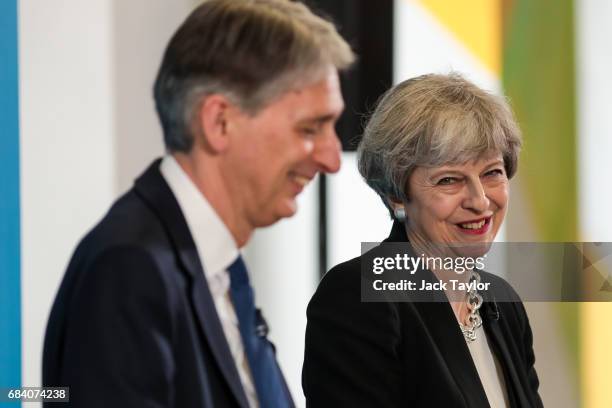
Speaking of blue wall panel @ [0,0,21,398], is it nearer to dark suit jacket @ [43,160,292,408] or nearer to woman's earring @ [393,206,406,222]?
woman's earring @ [393,206,406,222]

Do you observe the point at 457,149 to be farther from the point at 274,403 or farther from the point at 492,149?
the point at 274,403

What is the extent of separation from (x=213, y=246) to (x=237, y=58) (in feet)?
0.84

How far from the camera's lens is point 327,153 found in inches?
53.3

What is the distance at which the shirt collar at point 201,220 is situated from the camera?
131 cm

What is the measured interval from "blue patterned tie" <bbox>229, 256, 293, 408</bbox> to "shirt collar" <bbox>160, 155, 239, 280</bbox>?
0.18ft

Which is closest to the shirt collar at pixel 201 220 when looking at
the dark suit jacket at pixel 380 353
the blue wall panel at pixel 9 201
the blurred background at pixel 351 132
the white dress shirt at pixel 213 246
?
the white dress shirt at pixel 213 246

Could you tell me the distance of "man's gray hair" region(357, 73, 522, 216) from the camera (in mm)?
2088

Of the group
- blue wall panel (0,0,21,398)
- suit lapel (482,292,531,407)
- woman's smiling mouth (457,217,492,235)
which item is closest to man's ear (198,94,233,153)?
woman's smiling mouth (457,217,492,235)

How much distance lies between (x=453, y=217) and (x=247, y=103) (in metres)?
0.96

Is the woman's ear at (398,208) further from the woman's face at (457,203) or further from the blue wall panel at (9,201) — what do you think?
the blue wall panel at (9,201)

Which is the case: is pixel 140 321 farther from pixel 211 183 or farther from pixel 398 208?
pixel 398 208

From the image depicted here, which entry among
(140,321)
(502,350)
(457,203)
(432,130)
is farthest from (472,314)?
(140,321)

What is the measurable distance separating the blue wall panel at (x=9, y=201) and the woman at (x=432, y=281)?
0.88 m

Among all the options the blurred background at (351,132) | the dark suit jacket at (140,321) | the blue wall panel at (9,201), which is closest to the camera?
the dark suit jacket at (140,321)
